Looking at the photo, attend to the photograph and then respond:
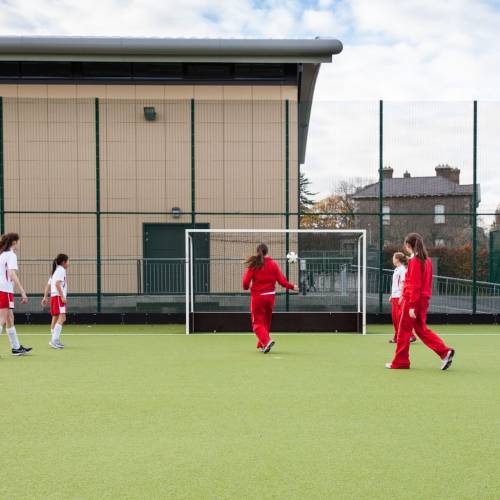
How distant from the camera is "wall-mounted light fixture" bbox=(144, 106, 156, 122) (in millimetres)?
18781

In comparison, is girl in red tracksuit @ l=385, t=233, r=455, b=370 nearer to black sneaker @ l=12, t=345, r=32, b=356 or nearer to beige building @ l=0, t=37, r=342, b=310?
black sneaker @ l=12, t=345, r=32, b=356

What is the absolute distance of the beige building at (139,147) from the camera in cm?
1703

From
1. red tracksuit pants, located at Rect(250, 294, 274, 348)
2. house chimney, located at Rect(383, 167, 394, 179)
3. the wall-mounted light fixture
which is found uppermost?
the wall-mounted light fixture

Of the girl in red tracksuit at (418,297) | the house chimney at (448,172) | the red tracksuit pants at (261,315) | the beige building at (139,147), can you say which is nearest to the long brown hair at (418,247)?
the girl in red tracksuit at (418,297)

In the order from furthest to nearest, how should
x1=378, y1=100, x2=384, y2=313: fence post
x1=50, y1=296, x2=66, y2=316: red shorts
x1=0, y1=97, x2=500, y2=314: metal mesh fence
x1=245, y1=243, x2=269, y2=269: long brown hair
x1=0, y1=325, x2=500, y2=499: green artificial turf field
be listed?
1. x1=0, y1=97, x2=500, y2=314: metal mesh fence
2. x1=378, y1=100, x2=384, y2=313: fence post
3. x1=50, y1=296, x2=66, y2=316: red shorts
4. x1=245, y1=243, x2=269, y2=269: long brown hair
5. x1=0, y1=325, x2=500, y2=499: green artificial turf field

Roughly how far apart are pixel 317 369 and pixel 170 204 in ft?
35.7

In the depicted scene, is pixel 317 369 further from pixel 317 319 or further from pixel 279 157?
pixel 279 157

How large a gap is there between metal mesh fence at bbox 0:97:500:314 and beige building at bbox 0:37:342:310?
5 centimetres

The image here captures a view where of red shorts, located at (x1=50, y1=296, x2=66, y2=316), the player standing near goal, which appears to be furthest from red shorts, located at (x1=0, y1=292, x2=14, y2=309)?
red shorts, located at (x1=50, y1=296, x2=66, y2=316)

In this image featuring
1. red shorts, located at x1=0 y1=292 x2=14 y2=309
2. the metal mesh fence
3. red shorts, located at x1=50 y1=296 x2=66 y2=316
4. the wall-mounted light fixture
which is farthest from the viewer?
the wall-mounted light fixture

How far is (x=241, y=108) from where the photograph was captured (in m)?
19.1

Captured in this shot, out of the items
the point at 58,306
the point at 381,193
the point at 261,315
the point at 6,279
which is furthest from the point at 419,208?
the point at 6,279

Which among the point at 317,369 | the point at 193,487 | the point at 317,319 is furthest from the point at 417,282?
the point at 317,319

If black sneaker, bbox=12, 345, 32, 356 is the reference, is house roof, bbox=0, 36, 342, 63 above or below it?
above
